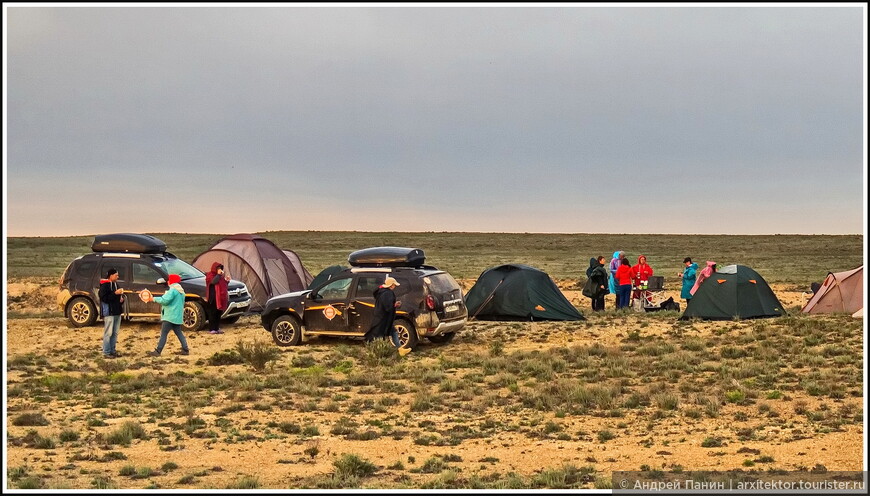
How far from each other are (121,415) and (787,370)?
1133 cm

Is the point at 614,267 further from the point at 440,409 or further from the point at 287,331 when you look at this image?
the point at 440,409

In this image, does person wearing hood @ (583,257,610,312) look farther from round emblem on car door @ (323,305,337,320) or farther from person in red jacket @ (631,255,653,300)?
round emblem on car door @ (323,305,337,320)

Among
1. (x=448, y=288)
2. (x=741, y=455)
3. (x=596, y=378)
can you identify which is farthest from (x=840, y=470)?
(x=448, y=288)

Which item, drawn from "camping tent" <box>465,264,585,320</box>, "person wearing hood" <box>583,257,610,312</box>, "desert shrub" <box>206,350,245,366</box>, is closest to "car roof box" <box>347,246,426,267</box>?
"desert shrub" <box>206,350,245,366</box>

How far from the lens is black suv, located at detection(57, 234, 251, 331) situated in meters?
23.4

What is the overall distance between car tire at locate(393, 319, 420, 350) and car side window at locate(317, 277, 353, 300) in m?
1.44

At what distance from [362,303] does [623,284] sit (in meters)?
10.1

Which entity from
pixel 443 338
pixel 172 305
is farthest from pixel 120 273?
pixel 443 338

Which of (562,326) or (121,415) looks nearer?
(121,415)

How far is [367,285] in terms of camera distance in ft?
66.3

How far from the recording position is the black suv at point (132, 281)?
23.4 m

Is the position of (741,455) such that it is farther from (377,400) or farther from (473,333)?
(473,333)

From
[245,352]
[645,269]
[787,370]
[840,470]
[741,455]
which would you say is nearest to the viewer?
[840,470]

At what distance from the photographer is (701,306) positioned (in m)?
24.9
